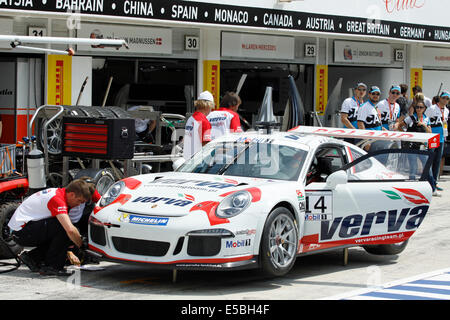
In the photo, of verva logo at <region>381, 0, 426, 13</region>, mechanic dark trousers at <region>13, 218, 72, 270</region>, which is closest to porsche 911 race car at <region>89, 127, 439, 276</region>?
mechanic dark trousers at <region>13, 218, 72, 270</region>

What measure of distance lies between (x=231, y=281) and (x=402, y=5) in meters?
15.3

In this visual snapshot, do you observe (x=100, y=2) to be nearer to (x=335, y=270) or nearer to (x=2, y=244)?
(x=2, y=244)

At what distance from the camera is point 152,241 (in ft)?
24.7

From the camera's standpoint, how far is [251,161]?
880 cm

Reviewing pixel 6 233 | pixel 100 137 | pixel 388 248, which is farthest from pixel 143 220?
pixel 100 137

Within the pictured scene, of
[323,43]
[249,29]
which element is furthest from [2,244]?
[323,43]

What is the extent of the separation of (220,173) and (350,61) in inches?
532

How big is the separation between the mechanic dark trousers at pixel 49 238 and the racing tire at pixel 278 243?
6.41ft

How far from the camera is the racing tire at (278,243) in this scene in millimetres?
7723

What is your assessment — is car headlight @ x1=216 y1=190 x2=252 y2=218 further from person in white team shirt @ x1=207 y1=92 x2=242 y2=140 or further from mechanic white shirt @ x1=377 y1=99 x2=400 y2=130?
mechanic white shirt @ x1=377 y1=99 x2=400 y2=130

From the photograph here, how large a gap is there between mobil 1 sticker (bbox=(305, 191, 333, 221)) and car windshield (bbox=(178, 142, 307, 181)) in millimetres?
248

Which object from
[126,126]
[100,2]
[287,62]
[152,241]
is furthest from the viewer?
[287,62]

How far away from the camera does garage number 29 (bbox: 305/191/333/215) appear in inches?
331

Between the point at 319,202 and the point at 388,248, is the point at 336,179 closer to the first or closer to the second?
the point at 319,202
